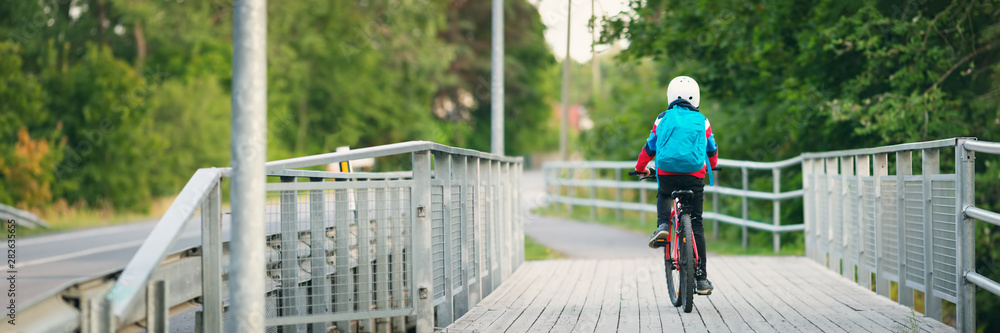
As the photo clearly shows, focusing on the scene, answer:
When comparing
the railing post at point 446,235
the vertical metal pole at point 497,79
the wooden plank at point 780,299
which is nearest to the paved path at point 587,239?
the vertical metal pole at point 497,79

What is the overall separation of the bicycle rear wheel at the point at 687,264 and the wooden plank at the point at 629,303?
363 millimetres

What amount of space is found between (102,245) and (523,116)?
41.3m

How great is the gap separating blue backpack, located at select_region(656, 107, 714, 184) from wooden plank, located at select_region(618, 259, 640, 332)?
1062 mm

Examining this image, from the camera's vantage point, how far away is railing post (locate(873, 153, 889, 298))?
768 centimetres

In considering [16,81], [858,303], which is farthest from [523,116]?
[858,303]

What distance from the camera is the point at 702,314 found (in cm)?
693

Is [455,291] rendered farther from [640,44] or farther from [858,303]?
[640,44]

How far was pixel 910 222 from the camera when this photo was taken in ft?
22.6

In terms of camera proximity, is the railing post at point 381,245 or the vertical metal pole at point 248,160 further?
the railing post at point 381,245

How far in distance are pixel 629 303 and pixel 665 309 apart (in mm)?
431

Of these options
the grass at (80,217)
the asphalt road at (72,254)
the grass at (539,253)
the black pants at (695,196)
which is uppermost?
the black pants at (695,196)

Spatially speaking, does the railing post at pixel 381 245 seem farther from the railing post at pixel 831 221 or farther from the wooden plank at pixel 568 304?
the railing post at pixel 831 221

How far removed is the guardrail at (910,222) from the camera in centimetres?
584

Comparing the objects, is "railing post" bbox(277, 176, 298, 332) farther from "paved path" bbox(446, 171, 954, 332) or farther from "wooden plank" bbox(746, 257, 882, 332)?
"wooden plank" bbox(746, 257, 882, 332)
